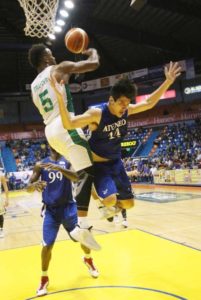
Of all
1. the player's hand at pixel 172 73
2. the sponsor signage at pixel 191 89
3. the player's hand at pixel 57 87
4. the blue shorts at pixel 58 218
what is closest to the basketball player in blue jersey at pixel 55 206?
the blue shorts at pixel 58 218

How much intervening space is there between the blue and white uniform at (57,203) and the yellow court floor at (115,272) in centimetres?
75

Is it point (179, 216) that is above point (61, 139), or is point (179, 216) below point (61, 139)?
below

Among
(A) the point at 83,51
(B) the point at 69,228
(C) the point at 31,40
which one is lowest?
(B) the point at 69,228

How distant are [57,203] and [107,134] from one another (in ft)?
4.80

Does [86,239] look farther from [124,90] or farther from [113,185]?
[124,90]

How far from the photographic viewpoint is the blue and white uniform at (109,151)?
3.71 metres

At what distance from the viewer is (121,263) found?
536cm

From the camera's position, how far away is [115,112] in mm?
3721

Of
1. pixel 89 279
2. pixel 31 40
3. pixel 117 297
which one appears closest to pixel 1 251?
pixel 89 279

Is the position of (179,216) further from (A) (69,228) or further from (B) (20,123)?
(B) (20,123)

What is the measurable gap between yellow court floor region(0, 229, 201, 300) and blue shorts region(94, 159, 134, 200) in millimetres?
1162

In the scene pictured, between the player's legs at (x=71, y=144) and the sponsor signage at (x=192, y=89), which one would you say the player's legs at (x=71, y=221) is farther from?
the sponsor signage at (x=192, y=89)

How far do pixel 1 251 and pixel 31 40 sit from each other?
1721 cm

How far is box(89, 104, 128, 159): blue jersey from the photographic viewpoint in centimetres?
369
